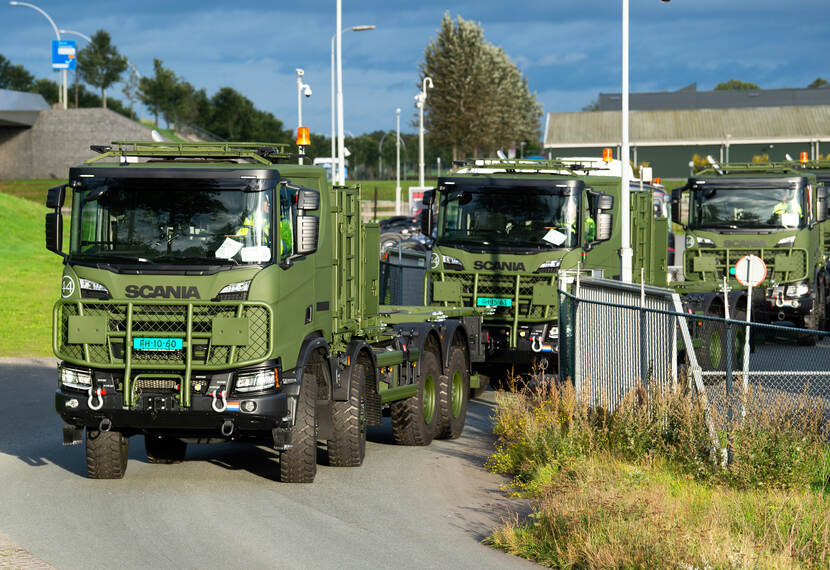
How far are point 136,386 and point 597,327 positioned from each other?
5.47 metres

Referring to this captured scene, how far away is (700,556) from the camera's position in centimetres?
788

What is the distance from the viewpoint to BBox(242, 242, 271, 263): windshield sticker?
35.1ft

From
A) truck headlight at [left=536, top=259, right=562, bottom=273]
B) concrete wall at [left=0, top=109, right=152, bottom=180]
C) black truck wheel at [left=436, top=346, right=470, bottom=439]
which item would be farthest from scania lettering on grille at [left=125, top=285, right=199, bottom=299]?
concrete wall at [left=0, top=109, right=152, bottom=180]

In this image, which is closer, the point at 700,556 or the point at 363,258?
the point at 700,556

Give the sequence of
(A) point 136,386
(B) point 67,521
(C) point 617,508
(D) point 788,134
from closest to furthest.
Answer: (C) point 617,508 → (B) point 67,521 → (A) point 136,386 → (D) point 788,134

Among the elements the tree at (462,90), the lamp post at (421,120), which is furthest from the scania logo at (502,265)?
the tree at (462,90)

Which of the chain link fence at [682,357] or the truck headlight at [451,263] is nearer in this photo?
the chain link fence at [682,357]

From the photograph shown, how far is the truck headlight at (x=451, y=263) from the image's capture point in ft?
59.7

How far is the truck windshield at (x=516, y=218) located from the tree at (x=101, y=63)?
344 ft

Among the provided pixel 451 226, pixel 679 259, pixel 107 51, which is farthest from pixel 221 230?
pixel 107 51

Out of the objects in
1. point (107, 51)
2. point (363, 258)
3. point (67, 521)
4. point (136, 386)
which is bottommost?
point (67, 521)

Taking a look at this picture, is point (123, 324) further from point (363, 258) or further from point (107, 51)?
point (107, 51)

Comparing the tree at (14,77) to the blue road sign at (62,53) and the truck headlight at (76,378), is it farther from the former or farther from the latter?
the truck headlight at (76,378)

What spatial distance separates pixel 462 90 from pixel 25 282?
74.0 meters
